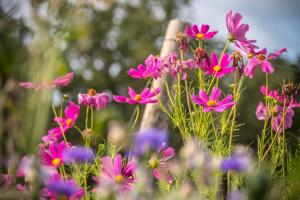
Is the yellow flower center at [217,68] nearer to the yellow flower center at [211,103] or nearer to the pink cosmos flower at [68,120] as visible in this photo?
the yellow flower center at [211,103]

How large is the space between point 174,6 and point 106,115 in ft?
50.7

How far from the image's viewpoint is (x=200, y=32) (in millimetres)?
1528

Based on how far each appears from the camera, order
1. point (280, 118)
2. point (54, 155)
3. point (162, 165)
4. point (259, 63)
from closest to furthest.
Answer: point (54, 155), point (162, 165), point (259, 63), point (280, 118)

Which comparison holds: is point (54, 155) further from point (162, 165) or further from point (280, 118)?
point (280, 118)

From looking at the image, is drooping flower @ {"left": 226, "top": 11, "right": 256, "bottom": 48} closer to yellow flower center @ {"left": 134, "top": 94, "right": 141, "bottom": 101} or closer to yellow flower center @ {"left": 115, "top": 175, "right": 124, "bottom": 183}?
yellow flower center @ {"left": 134, "top": 94, "right": 141, "bottom": 101}

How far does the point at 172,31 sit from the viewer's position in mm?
2844

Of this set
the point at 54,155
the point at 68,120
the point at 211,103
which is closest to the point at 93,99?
the point at 68,120

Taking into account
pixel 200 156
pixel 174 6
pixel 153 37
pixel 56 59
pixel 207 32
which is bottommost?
pixel 200 156

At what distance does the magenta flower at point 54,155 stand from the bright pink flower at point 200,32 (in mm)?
521

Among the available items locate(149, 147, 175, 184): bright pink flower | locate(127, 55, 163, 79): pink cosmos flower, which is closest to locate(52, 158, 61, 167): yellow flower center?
locate(149, 147, 175, 184): bright pink flower

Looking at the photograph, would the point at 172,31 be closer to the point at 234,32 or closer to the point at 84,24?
the point at 234,32

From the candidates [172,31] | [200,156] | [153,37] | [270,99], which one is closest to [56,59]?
[200,156]

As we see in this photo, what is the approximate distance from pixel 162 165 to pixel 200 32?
42 centimetres

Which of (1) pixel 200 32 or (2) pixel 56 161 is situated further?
(1) pixel 200 32
